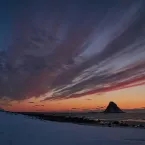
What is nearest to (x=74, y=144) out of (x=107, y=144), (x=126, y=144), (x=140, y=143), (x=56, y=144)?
(x=56, y=144)

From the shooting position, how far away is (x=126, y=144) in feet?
86.7

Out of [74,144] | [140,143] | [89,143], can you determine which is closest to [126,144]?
[140,143]

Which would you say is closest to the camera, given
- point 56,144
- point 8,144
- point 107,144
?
point 8,144

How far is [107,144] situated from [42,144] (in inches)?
255

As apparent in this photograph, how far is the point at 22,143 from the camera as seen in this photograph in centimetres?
2342

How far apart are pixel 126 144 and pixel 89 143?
377cm

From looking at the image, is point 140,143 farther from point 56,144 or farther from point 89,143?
point 56,144

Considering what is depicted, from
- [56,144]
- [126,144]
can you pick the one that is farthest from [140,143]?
[56,144]

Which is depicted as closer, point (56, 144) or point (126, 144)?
point (56, 144)

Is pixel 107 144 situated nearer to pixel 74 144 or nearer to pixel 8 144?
pixel 74 144

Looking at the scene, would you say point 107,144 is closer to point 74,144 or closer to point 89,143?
point 89,143

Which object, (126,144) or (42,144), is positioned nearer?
(42,144)

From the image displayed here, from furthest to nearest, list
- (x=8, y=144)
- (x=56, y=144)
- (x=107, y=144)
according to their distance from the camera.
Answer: (x=107, y=144), (x=56, y=144), (x=8, y=144)

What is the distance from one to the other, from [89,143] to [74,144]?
211 centimetres
